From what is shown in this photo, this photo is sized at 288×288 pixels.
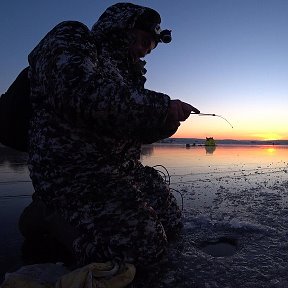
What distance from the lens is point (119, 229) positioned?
8.70 feet

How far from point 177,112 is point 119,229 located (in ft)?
3.76

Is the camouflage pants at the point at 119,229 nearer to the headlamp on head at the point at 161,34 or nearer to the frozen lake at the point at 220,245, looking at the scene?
the frozen lake at the point at 220,245

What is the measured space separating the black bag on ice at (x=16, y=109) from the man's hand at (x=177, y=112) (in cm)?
134

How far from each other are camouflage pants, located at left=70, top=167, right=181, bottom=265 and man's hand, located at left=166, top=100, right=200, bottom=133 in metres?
0.74

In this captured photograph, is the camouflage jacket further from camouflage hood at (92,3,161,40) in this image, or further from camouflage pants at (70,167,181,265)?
camouflage pants at (70,167,181,265)

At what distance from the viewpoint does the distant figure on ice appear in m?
2.42

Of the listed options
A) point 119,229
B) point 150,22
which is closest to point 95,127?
point 119,229

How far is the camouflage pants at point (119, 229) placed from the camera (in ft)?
8.56

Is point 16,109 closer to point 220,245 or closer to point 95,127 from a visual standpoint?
point 95,127

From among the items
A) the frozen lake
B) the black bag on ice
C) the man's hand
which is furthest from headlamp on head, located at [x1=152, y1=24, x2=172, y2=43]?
the frozen lake

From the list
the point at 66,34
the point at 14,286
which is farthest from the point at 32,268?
the point at 66,34

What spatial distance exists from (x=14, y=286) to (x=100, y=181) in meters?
1.07

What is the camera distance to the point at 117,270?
235cm

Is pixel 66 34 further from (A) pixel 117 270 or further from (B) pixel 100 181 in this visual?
(A) pixel 117 270
